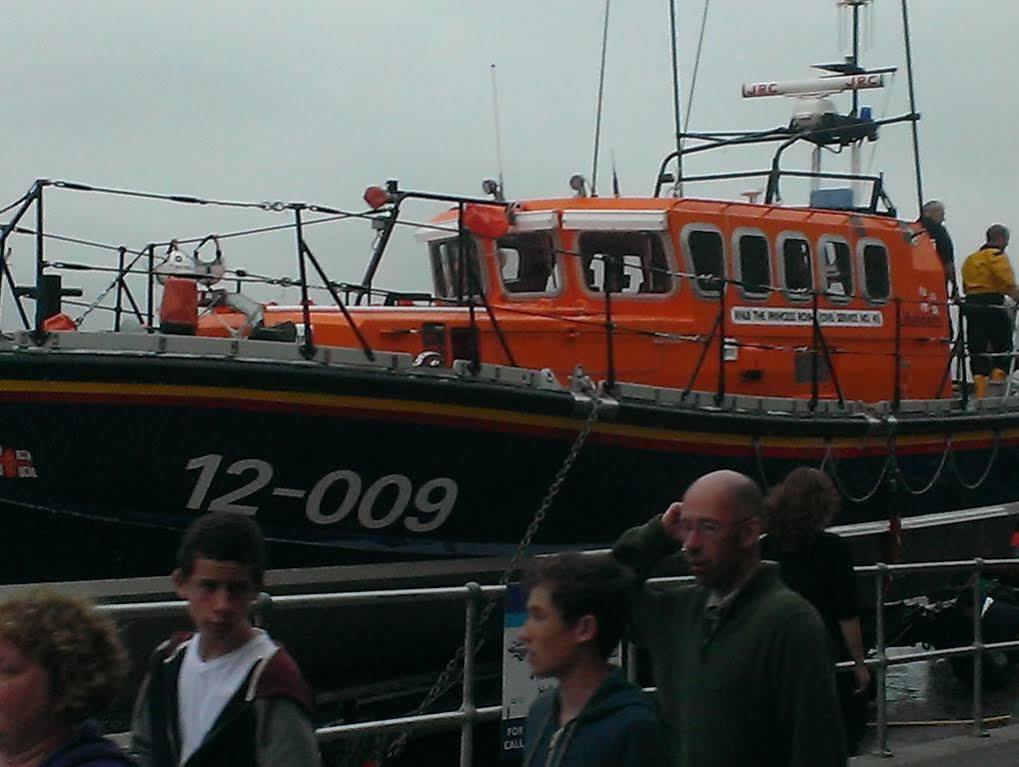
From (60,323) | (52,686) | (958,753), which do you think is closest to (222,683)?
Result: (52,686)

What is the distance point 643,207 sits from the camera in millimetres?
10344

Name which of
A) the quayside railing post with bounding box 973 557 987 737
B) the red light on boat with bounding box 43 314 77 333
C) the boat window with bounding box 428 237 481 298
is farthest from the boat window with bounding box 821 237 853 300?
the red light on boat with bounding box 43 314 77 333

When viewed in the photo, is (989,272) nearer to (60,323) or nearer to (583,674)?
(60,323)

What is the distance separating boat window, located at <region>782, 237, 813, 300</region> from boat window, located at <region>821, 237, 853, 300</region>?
6.5 inches

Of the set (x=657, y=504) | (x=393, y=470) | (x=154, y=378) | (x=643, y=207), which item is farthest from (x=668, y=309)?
(x=154, y=378)

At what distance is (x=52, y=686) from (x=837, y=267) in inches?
374

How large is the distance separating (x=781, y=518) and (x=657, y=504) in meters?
4.51

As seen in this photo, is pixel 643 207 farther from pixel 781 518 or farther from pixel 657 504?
pixel 781 518

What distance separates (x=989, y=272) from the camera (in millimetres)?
12375

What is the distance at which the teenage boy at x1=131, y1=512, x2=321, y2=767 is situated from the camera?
2.79m

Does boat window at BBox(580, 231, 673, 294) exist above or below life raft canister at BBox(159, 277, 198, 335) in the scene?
above

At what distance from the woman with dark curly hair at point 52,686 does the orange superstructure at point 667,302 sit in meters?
6.68

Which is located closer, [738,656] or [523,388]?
[738,656]

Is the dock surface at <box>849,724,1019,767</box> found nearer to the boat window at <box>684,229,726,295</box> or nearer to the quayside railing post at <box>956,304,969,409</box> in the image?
the boat window at <box>684,229,726,295</box>
